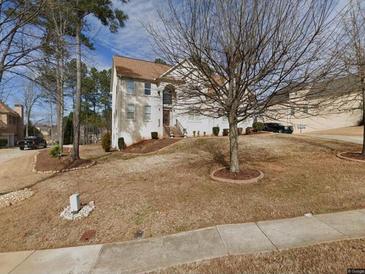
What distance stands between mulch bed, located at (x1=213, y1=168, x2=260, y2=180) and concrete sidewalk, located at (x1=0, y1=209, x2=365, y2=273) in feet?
9.25

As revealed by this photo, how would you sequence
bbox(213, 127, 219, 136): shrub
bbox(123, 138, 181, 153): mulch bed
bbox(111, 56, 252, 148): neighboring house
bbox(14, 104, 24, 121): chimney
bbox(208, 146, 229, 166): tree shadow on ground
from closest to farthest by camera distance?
bbox(208, 146, 229, 166): tree shadow on ground
bbox(123, 138, 181, 153): mulch bed
bbox(111, 56, 252, 148): neighboring house
bbox(213, 127, 219, 136): shrub
bbox(14, 104, 24, 121): chimney

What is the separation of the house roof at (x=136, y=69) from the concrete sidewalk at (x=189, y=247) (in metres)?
18.3

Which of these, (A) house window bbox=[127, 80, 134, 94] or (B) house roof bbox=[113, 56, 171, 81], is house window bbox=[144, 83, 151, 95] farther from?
(A) house window bbox=[127, 80, 134, 94]

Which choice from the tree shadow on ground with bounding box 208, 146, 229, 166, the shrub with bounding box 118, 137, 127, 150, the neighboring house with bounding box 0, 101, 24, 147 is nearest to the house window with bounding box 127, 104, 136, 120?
the shrub with bounding box 118, 137, 127, 150

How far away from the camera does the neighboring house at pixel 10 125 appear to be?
37750 millimetres

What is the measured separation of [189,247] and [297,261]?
5.72 feet

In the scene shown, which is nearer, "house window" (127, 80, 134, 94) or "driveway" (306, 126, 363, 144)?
"driveway" (306, 126, 363, 144)

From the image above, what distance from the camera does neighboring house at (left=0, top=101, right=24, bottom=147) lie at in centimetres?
3775

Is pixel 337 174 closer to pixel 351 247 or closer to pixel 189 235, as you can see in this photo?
pixel 351 247

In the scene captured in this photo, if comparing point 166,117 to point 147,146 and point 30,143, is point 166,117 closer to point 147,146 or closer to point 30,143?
point 147,146

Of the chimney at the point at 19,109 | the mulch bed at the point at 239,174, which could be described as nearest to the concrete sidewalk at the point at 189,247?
the mulch bed at the point at 239,174

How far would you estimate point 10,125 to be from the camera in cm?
4016

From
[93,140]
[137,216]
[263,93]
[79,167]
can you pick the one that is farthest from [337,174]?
[93,140]

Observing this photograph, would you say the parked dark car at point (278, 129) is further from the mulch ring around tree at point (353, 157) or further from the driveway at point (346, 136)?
the mulch ring around tree at point (353, 157)
